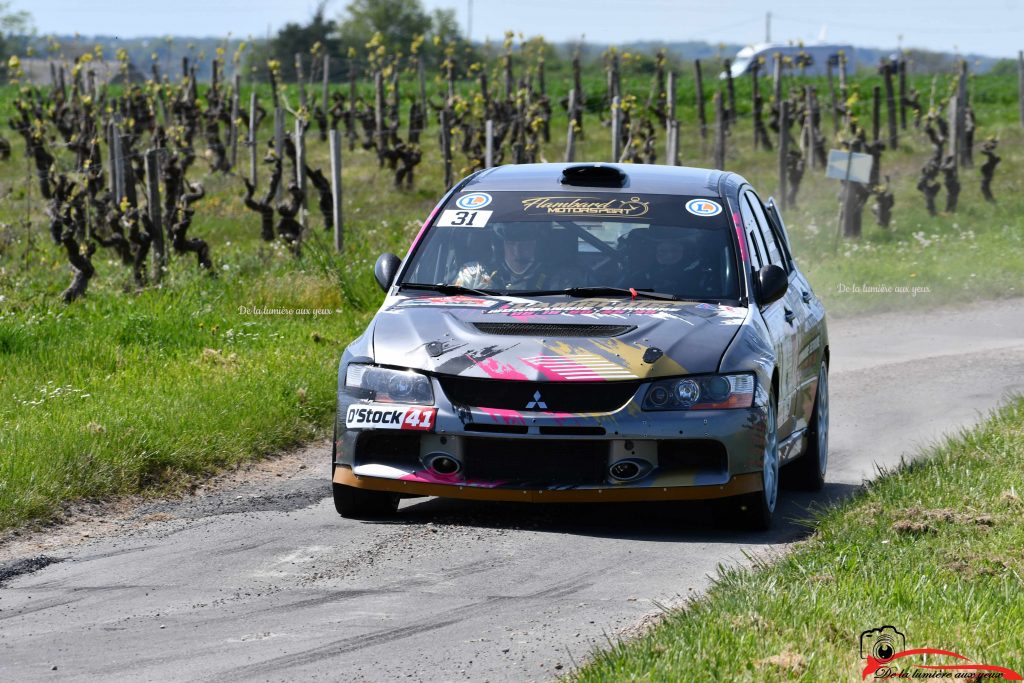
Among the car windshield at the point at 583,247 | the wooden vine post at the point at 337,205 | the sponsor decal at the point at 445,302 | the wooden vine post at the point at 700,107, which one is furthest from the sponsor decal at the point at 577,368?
the wooden vine post at the point at 700,107

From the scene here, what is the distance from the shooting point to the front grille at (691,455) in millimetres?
6953

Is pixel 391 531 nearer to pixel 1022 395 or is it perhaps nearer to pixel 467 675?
pixel 467 675

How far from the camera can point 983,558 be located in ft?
20.2

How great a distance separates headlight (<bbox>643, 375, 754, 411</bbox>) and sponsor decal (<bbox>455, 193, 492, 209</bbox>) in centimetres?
197

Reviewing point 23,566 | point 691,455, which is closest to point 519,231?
point 691,455

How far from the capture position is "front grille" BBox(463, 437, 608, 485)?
6.96 meters

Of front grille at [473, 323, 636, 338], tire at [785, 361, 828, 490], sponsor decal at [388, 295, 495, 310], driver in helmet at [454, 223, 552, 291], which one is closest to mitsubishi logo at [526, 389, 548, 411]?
front grille at [473, 323, 636, 338]

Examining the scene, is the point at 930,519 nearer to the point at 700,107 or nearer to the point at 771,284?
the point at 771,284

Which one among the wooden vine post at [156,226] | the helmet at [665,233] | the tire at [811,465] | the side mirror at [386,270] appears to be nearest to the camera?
the helmet at [665,233]

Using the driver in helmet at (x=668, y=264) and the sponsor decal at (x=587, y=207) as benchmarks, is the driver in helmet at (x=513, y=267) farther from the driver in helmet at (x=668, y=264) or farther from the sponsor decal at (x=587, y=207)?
the driver in helmet at (x=668, y=264)

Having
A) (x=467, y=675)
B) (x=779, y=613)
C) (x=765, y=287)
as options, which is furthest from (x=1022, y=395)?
(x=467, y=675)

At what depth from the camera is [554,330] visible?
7.14 m

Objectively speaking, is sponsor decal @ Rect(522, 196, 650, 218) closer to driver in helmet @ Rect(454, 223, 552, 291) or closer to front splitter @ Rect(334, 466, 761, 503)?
driver in helmet @ Rect(454, 223, 552, 291)

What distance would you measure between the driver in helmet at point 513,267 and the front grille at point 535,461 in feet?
3.80
